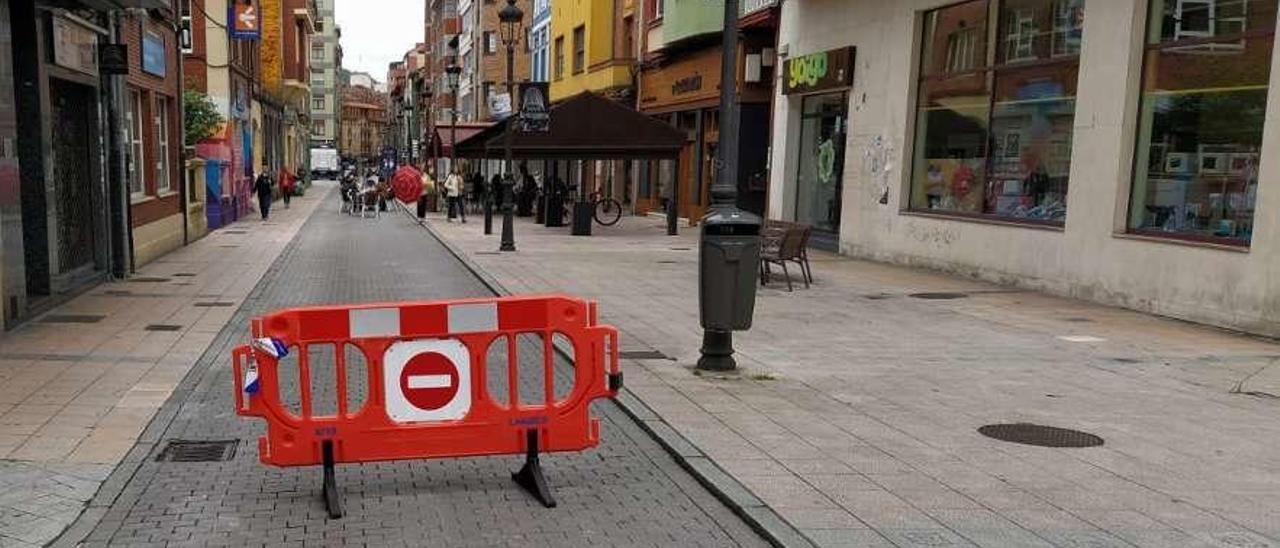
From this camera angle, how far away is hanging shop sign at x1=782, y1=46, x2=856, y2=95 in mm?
18531

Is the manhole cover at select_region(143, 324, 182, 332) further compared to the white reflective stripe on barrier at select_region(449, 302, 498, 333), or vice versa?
the manhole cover at select_region(143, 324, 182, 332)

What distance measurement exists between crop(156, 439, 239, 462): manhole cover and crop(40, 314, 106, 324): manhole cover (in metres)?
5.08

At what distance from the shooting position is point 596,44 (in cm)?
3484

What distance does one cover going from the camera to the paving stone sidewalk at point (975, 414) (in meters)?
A: 4.79

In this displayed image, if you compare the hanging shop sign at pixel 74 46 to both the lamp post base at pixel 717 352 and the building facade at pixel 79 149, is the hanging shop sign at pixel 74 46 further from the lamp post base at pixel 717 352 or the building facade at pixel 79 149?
the lamp post base at pixel 717 352

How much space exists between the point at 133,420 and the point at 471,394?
9.13 ft

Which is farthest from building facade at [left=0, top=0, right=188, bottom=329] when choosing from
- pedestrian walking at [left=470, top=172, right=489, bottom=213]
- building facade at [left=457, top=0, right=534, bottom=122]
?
building facade at [left=457, top=0, right=534, bottom=122]

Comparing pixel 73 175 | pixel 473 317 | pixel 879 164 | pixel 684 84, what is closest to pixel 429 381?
pixel 473 317

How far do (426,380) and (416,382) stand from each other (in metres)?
0.05

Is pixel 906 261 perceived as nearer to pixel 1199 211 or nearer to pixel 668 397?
pixel 1199 211

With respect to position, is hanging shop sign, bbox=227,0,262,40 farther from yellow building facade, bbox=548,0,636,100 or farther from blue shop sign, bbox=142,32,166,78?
yellow building facade, bbox=548,0,636,100

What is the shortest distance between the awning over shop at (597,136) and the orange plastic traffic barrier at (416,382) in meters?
18.5

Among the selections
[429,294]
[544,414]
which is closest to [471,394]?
[544,414]

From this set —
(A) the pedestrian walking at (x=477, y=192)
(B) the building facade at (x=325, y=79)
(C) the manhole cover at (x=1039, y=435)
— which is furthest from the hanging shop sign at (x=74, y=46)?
(B) the building facade at (x=325, y=79)
